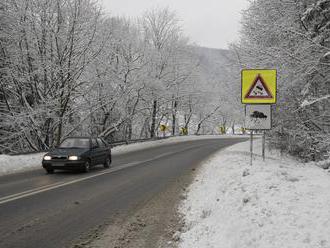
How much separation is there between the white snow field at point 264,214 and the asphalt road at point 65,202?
5.81 ft

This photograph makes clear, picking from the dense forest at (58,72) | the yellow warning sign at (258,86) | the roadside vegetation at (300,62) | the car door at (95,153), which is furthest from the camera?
the dense forest at (58,72)

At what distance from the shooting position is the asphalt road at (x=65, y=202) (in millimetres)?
5504

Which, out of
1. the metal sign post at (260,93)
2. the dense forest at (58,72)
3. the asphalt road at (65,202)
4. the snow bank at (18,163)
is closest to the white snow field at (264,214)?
the asphalt road at (65,202)

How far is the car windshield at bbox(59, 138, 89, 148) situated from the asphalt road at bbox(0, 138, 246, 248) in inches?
69.8

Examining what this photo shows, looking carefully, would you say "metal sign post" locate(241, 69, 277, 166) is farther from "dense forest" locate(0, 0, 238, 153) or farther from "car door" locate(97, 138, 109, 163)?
"dense forest" locate(0, 0, 238, 153)

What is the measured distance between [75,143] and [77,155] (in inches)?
64.3

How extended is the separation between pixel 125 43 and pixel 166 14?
10483 millimetres

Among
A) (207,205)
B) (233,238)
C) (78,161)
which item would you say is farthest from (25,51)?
(233,238)

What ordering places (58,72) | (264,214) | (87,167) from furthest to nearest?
(58,72)
(87,167)
(264,214)

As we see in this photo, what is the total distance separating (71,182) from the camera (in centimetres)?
1070

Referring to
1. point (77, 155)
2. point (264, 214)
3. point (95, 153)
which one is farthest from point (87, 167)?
point (264, 214)

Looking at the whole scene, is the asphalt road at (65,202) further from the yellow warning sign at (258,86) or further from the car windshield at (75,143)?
the yellow warning sign at (258,86)

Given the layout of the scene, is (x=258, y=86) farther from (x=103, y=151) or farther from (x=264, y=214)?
(x=103, y=151)

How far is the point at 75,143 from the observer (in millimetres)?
14305
